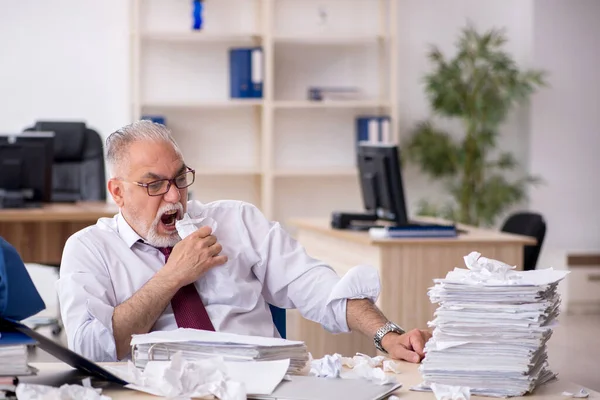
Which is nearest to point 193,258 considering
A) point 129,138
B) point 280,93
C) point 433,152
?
point 129,138

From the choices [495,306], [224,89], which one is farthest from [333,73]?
[495,306]

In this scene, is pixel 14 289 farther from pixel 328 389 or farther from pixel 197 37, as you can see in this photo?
pixel 197 37

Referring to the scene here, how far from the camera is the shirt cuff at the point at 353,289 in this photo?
7.18 ft

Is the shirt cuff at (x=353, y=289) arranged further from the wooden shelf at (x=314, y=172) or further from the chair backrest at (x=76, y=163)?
the wooden shelf at (x=314, y=172)

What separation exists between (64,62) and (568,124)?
368 centimetres

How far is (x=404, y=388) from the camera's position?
5.38 ft

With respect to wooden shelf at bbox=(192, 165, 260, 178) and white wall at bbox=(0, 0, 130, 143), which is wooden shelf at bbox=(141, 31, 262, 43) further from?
wooden shelf at bbox=(192, 165, 260, 178)

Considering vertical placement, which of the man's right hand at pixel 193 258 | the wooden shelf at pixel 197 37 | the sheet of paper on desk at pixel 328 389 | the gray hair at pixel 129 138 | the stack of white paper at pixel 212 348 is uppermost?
the wooden shelf at pixel 197 37

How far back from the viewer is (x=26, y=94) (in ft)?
21.6

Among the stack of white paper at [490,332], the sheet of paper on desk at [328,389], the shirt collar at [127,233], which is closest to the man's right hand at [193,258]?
the shirt collar at [127,233]

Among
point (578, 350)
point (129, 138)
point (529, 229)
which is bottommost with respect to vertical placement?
point (578, 350)

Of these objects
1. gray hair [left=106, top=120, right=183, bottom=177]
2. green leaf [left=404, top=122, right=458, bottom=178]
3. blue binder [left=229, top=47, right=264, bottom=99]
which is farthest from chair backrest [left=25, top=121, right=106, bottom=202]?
gray hair [left=106, top=120, right=183, bottom=177]

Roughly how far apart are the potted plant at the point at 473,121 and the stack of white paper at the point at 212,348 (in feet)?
16.2

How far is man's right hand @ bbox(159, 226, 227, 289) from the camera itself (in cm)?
211
